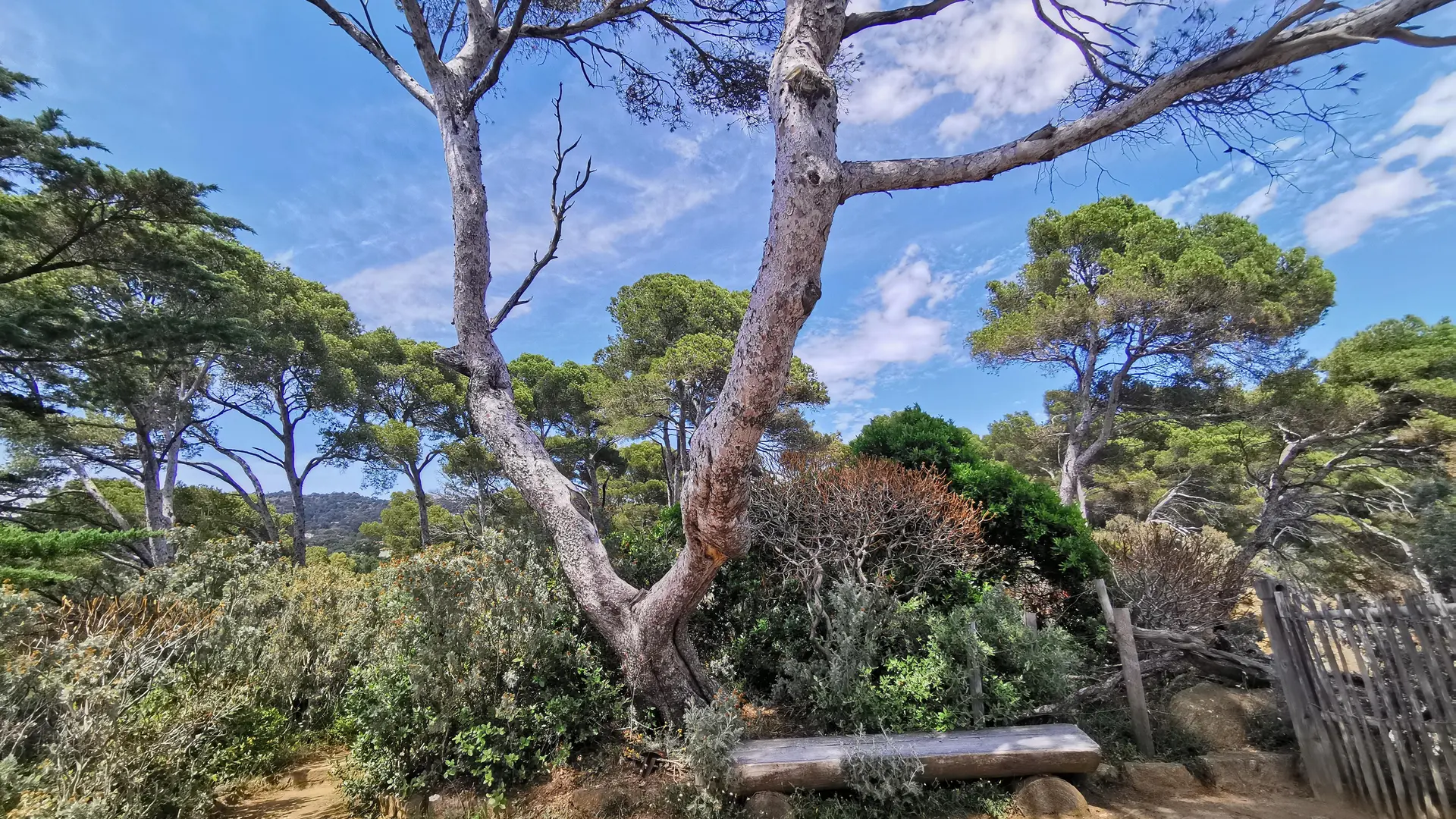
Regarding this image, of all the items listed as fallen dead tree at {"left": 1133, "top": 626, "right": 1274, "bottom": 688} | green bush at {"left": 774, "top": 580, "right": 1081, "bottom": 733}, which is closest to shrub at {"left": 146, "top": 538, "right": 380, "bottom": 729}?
green bush at {"left": 774, "top": 580, "right": 1081, "bottom": 733}

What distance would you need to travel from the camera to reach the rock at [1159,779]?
14.0 ft

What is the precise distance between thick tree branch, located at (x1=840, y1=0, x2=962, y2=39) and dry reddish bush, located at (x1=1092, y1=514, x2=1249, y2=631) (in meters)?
6.33

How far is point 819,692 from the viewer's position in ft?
14.9

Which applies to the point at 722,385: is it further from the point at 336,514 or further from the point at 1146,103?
the point at 336,514

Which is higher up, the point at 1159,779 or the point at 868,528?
the point at 868,528

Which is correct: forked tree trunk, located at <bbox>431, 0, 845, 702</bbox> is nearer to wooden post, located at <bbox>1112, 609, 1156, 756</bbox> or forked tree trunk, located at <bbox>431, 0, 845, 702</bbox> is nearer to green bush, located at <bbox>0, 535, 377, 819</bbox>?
green bush, located at <bbox>0, 535, 377, 819</bbox>

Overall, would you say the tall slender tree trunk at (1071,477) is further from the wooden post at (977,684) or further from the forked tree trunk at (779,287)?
the forked tree trunk at (779,287)

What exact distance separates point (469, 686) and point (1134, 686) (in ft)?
18.3

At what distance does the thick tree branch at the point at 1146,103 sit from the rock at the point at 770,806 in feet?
13.4

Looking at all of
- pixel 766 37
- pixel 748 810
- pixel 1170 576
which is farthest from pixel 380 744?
pixel 1170 576

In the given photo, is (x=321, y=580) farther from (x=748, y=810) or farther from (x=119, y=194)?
(x=748, y=810)

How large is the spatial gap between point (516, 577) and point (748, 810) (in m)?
2.51

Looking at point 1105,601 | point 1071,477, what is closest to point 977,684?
point 1105,601

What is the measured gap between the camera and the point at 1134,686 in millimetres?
4840
